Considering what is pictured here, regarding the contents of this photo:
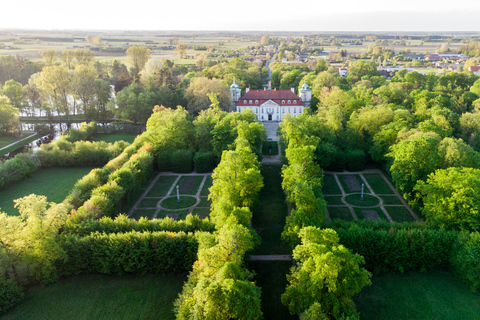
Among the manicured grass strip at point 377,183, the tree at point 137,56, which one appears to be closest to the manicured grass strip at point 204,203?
the manicured grass strip at point 377,183

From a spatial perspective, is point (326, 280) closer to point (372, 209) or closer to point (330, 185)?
point (372, 209)

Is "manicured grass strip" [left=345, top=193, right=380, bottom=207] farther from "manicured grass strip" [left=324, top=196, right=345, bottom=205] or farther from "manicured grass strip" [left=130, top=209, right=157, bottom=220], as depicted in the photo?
"manicured grass strip" [left=130, top=209, right=157, bottom=220]

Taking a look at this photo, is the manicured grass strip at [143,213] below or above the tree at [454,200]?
below

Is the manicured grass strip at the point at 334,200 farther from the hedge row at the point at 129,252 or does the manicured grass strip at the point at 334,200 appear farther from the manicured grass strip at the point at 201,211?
the hedge row at the point at 129,252

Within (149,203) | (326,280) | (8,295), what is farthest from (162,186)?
(326,280)

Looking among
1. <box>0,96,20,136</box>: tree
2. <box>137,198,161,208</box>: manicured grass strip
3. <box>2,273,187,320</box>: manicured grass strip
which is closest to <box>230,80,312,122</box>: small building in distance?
<box>137,198,161,208</box>: manicured grass strip

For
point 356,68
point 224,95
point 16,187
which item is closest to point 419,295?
point 16,187
